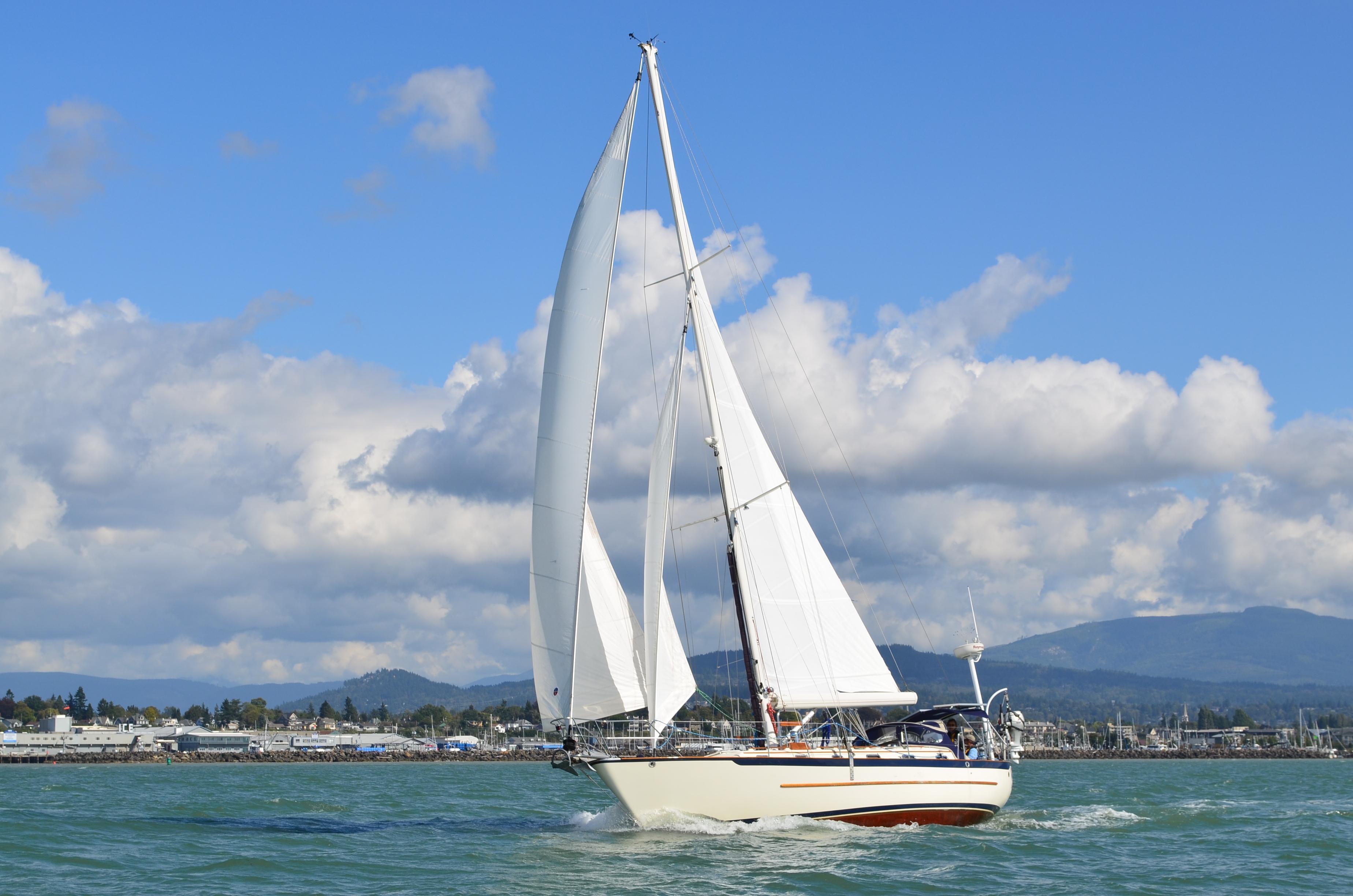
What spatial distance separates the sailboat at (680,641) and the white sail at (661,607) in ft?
0.12

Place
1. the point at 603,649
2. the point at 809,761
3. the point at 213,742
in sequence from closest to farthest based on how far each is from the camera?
the point at 809,761, the point at 603,649, the point at 213,742

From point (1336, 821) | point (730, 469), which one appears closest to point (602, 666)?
point (730, 469)

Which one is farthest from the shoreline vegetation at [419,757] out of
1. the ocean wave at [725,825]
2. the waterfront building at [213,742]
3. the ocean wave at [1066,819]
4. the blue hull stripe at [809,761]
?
the ocean wave at [725,825]

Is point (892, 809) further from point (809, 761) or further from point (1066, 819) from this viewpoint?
point (1066, 819)

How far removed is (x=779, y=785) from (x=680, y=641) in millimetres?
3880

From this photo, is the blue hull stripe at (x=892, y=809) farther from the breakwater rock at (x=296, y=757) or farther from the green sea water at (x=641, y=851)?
the breakwater rock at (x=296, y=757)

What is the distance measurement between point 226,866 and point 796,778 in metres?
11.4

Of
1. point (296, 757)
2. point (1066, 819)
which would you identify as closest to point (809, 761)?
point (1066, 819)

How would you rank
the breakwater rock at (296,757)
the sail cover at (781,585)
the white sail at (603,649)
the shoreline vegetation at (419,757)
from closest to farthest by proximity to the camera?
the white sail at (603,649) → the sail cover at (781,585) → the shoreline vegetation at (419,757) → the breakwater rock at (296,757)

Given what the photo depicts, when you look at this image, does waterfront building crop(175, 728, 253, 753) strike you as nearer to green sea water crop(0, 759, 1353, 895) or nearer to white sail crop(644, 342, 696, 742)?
green sea water crop(0, 759, 1353, 895)

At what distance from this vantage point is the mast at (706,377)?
28.4m

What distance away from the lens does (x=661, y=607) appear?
27.4 metres

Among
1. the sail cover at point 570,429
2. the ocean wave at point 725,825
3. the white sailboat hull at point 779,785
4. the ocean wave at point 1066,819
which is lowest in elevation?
the ocean wave at point 1066,819

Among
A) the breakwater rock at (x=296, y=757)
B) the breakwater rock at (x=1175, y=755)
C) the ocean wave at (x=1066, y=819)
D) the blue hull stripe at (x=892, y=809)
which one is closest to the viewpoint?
the blue hull stripe at (x=892, y=809)
